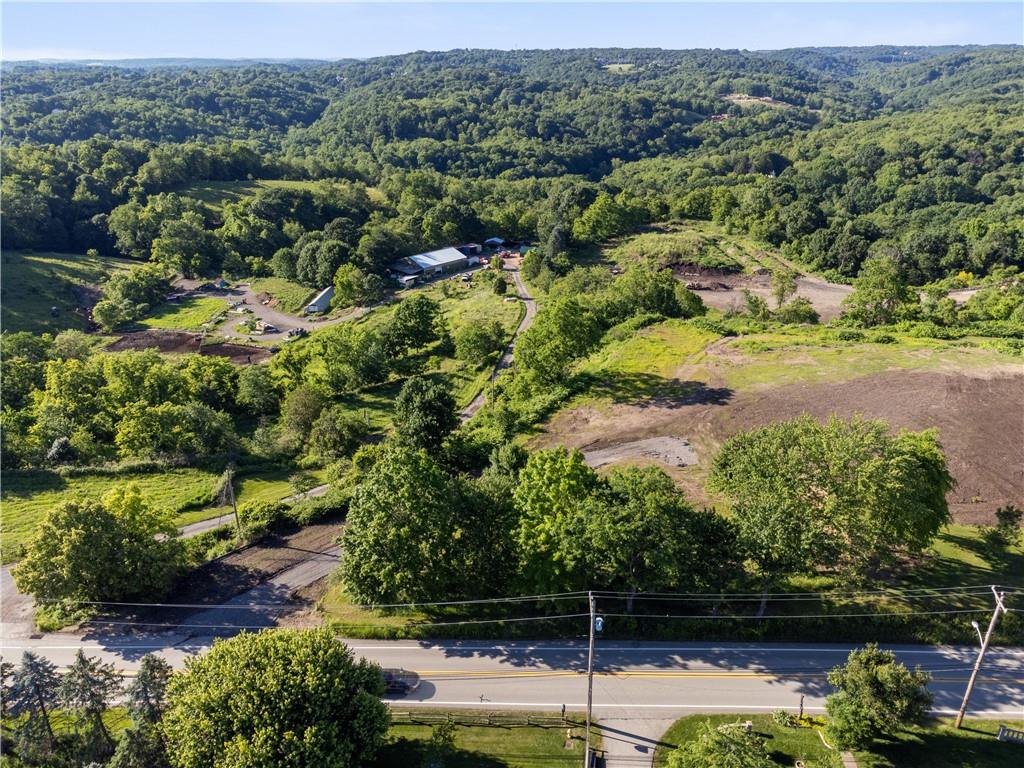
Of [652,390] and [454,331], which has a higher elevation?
[454,331]

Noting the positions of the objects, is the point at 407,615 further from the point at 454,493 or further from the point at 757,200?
the point at 757,200

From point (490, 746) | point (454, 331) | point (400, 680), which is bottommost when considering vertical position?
point (490, 746)

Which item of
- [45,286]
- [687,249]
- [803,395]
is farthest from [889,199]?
[45,286]

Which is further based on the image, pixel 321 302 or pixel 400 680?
pixel 321 302

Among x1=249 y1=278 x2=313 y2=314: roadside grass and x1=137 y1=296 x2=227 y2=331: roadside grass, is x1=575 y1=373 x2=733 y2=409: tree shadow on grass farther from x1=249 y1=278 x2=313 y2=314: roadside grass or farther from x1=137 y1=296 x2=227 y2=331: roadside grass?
x1=137 y1=296 x2=227 y2=331: roadside grass

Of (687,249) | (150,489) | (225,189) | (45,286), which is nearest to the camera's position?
(150,489)

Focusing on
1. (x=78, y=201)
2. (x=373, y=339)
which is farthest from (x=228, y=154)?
(x=373, y=339)

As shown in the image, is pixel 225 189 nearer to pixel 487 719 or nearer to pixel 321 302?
pixel 321 302
